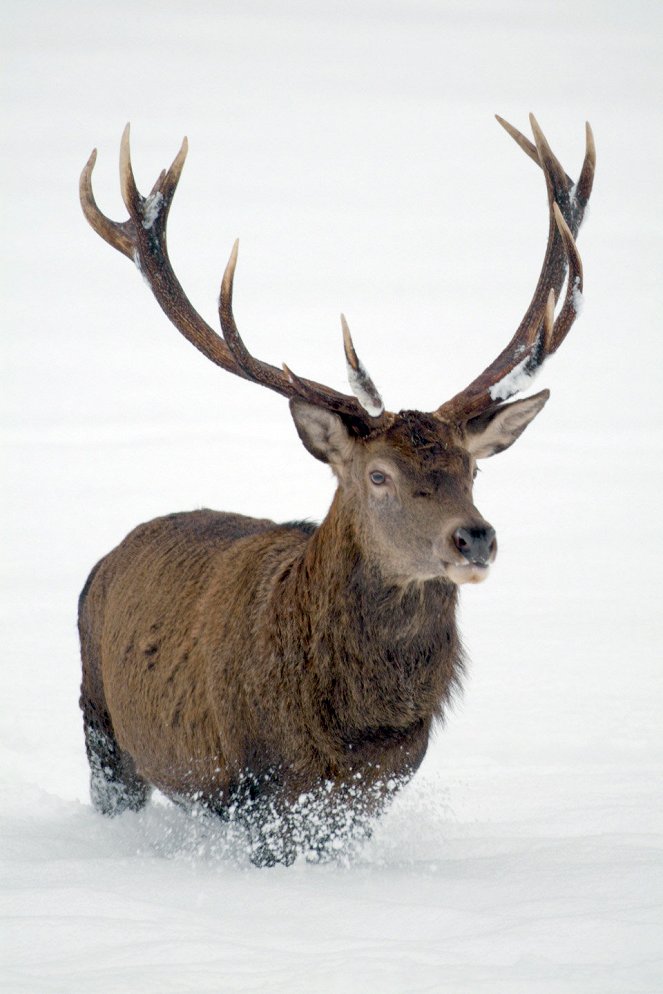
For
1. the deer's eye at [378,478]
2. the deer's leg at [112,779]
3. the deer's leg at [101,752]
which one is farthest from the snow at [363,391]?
the deer's leg at [112,779]

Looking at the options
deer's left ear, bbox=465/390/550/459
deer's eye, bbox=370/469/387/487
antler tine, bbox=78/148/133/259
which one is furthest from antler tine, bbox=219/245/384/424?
antler tine, bbox=78/148/133/259

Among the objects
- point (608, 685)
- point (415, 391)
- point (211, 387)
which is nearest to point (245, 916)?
point (608, 685)

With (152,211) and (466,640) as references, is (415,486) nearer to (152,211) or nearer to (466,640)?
(152,211)

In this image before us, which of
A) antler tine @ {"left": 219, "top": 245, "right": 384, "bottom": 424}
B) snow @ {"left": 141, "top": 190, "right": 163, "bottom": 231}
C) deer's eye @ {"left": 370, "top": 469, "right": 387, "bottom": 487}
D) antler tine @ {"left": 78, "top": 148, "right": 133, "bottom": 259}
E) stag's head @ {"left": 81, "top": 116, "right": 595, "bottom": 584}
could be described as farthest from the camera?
antler tine @ {"left": 78, "top": 148, "right": 133, "bottom": 259}

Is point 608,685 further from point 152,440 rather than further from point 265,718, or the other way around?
point 152,440

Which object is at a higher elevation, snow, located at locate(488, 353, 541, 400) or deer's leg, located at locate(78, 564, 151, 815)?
snow, located at locate(488, 353, 541, 400)

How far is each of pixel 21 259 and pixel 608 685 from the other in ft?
210

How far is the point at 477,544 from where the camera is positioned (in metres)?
5.25

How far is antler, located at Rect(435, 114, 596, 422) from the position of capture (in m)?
6.14

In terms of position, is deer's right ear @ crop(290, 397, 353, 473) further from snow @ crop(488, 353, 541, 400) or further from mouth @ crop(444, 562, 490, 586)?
mouth @ crop(444, 562, 490, 586)

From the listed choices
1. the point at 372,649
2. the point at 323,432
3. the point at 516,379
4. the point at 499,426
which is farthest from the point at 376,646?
the point at 516,379

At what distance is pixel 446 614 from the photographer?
226 inches

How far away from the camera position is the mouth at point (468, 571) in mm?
5258

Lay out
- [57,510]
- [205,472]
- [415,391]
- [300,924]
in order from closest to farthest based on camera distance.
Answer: [300,924] → [57,510] → [205,472] → [415,391]
